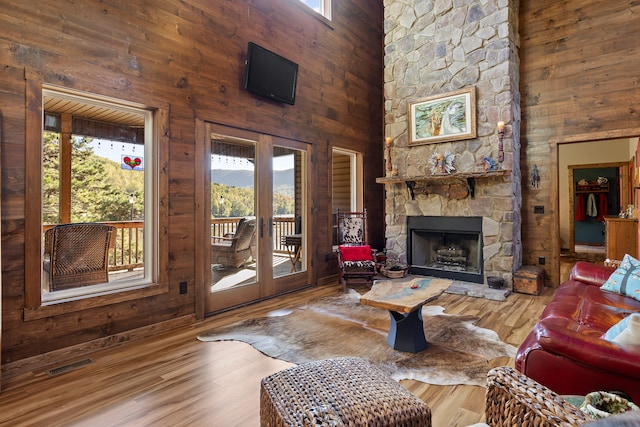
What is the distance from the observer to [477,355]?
2799 millimetres

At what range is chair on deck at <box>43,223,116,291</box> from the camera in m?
3.02

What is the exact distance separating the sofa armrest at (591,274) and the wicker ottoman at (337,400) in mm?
2813

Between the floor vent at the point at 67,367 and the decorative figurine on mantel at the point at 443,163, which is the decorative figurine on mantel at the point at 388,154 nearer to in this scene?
the decorative figurine on mantel at the point at 443,163

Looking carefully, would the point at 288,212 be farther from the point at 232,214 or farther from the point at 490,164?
the point at 490,164

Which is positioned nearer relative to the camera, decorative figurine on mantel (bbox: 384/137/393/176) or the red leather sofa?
the red leather sofa

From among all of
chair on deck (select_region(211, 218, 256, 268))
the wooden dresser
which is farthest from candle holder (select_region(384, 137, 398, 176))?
the wooden dresser

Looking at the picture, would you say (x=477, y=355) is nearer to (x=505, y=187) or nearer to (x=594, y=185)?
(x=505, y=187)

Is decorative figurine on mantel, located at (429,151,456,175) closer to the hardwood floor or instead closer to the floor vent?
the hardwood floor

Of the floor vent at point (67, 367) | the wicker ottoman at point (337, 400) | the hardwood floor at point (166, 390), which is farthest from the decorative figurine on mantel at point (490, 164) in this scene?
the floor vent at point (67, 367)

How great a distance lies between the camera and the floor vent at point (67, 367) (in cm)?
261

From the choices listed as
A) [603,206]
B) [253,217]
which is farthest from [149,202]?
[603,206]

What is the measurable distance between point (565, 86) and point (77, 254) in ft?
20.9

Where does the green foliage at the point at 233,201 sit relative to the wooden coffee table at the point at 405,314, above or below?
above

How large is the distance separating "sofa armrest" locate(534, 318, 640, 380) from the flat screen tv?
12.6ft
